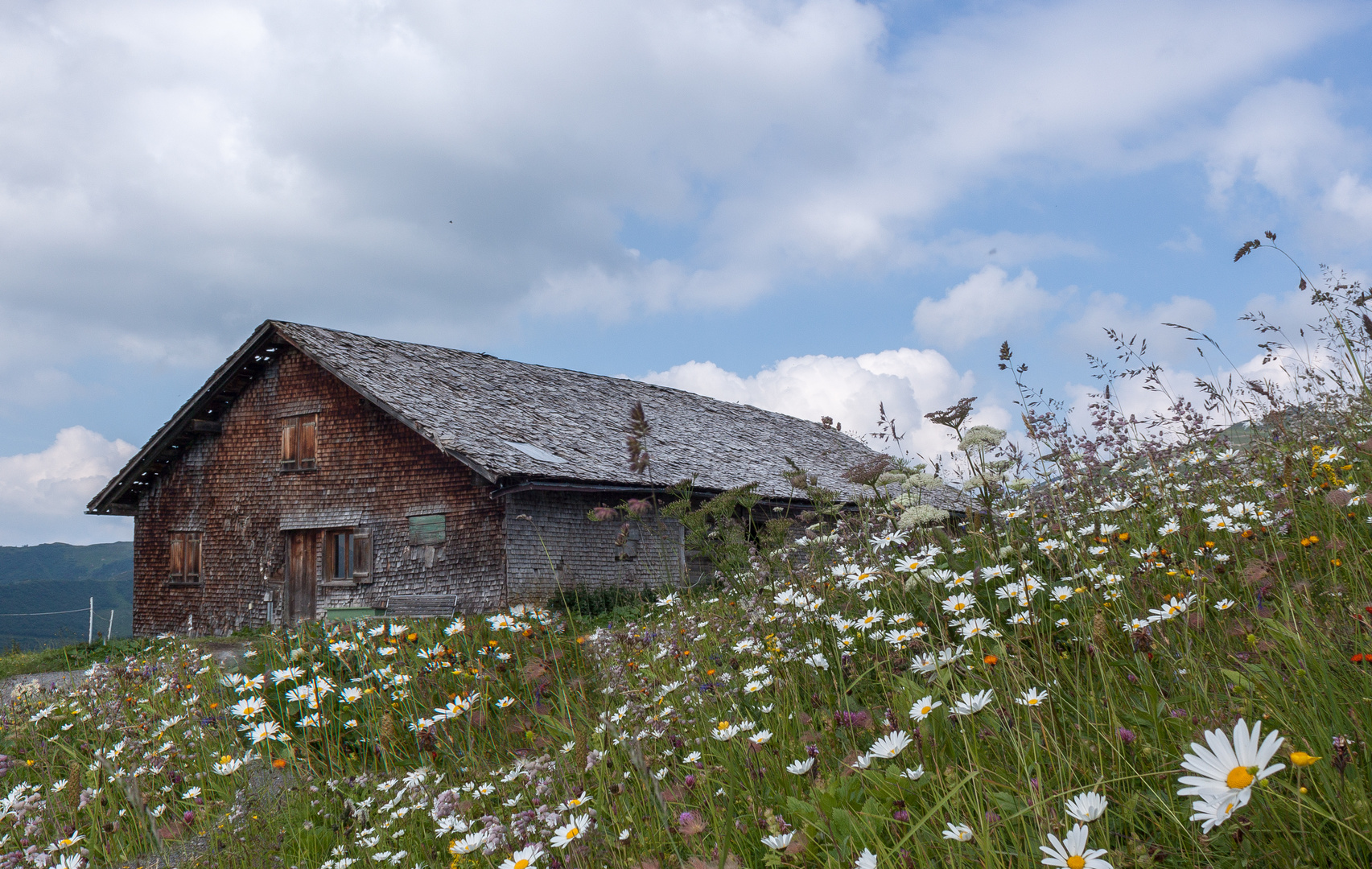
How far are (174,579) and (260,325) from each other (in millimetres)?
6183

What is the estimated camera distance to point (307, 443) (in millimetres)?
16250

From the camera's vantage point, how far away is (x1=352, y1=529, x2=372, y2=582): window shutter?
15.0m

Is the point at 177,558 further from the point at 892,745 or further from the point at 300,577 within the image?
the point at 892,745

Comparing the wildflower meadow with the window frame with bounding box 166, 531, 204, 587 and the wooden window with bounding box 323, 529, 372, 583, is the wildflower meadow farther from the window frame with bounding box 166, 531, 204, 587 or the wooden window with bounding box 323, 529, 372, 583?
the window frame with bounding box 166, 531, 204, 587

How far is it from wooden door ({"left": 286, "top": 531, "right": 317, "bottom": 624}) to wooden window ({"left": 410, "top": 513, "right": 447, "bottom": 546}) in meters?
2.77

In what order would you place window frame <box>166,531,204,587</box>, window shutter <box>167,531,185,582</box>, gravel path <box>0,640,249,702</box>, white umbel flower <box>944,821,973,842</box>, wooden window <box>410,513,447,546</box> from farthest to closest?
window shutter <box>167,531,185,582</box> → window frame <box>166,531,204,587</box> → wooden window <box>410,513,447,546</box> → gravel path <box>0,640,249,702</box> → white umbel flower <box>944,821,973,842</box>

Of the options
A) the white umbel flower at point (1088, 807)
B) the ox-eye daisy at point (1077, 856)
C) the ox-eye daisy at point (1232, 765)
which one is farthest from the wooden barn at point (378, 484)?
the ox-eye daisy at point (1232, 765)

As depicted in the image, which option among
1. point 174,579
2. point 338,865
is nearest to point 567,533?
point 174,579

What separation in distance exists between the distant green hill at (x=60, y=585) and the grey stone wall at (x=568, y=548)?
108m

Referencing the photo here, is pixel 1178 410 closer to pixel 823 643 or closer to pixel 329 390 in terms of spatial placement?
pixel 823 643

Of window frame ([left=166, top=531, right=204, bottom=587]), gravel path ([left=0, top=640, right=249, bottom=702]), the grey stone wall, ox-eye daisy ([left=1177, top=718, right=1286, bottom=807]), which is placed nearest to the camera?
ox-eye daisy ([left=1177, top=718, right=1286, bottom=807])

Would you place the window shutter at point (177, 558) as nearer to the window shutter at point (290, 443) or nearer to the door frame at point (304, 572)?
the door frame at point (304, 572)

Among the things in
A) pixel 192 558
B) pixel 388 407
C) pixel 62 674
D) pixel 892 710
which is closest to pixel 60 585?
pixel 192 558

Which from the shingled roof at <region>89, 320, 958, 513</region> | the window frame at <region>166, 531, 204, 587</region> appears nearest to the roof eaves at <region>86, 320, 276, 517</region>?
the shingled roof at <region>89, 320, 958, 513</region>
